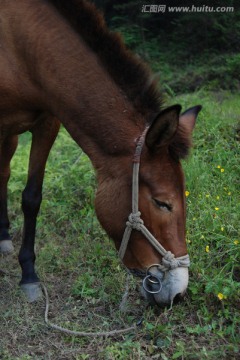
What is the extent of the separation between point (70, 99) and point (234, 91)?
3966 mm

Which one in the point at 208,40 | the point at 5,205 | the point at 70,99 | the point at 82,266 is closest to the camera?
the point at 70,99

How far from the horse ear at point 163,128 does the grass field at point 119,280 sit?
959 mm

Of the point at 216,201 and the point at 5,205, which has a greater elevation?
the point at 216,201

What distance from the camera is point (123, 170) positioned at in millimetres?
2916

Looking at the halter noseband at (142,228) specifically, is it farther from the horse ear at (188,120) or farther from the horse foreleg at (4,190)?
the horse foreleg at (4,190)

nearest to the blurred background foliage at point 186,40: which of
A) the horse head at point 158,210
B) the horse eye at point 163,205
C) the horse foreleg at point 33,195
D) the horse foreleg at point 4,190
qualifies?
the horse foreleg at point 4,190

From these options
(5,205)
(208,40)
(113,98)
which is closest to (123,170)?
(113,98)

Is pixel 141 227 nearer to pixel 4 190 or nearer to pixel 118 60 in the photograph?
pixel 118 60

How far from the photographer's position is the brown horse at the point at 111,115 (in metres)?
2.82

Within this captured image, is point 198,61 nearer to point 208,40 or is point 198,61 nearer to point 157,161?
point 208,40

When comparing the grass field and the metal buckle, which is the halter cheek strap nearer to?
the metal buckle

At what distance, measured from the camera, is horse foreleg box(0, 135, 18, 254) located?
4527 mm

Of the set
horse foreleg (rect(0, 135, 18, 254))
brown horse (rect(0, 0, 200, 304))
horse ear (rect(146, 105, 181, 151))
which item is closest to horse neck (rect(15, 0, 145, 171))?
brown horse (rect(0, 0, 200, 304))

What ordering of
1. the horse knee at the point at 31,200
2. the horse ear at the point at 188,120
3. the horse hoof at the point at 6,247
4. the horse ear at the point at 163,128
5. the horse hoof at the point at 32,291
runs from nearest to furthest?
1. the horse ear at the point at 163,128
2. the horse ear at the point at 188,120
3. the horse hoof at the point at 32,291
4. the horse knee at the point at 31,200
5. the horse hoof at the point at 6,247
